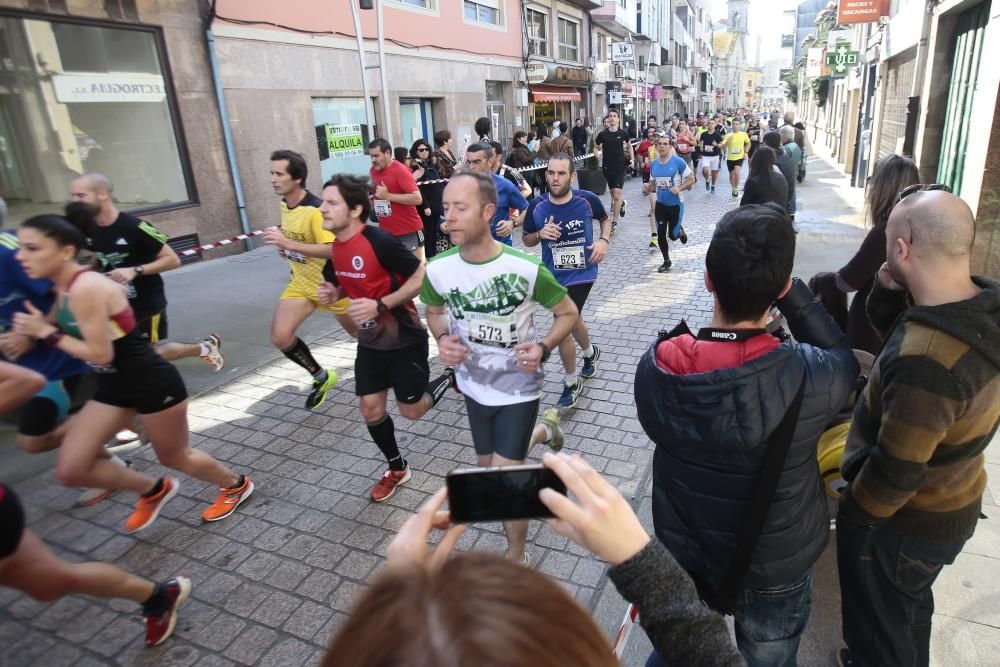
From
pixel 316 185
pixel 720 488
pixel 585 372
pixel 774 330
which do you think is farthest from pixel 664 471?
pixel 316 185

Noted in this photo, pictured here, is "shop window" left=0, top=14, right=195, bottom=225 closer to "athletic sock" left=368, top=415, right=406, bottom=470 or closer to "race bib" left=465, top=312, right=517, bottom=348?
"athletic sock" left=368, top=415, right=406, bottom=470

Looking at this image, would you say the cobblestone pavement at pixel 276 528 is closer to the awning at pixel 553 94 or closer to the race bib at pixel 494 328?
the race bib at pixel 494 328

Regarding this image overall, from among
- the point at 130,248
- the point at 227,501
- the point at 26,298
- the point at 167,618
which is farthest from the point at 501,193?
the point at 167,618

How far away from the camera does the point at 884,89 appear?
1534 cm

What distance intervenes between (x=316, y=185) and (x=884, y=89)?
13.9 m

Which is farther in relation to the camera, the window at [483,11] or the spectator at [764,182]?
the window at [483,11]

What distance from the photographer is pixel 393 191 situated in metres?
7.94

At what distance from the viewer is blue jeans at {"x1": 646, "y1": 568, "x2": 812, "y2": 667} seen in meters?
1.95

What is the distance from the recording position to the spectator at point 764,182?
22.6ft

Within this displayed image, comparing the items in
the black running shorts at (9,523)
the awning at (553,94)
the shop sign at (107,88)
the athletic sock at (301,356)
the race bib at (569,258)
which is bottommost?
the athletic sock at (301,356)

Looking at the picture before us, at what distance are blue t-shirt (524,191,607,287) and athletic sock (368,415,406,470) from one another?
2.08m

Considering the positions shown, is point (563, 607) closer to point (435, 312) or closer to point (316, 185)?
point (435, 312)

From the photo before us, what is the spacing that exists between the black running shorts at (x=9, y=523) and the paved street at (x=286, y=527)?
0.87 metres

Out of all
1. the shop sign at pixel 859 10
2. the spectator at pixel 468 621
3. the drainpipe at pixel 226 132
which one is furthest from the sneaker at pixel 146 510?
the shop sign at pixel 859 10
